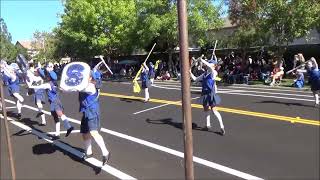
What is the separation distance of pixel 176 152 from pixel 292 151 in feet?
7.29

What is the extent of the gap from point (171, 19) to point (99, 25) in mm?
12894

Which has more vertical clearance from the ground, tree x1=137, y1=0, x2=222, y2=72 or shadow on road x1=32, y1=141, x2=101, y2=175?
tree x1=137, y1=0, x2=222, y2=72

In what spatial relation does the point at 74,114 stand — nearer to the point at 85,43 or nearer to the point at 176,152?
the point at 176,152

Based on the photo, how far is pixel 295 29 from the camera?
83.5 feet

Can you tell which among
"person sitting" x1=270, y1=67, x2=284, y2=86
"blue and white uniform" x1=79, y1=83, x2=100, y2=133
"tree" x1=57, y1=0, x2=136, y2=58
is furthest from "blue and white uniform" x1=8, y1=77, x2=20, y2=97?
"tree" x1=57, y1=0, x2=136, y2=58

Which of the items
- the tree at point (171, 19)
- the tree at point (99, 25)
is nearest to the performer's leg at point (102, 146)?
the tree at point (171, 19)

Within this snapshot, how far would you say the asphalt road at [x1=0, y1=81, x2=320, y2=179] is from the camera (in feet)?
26.6

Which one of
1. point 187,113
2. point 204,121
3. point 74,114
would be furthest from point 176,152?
point 74,114

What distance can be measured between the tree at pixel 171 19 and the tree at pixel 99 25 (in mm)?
6504

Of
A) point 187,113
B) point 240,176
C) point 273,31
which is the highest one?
point 273,31

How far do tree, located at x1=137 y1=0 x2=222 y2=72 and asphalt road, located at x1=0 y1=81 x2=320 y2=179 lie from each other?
18.1 metres

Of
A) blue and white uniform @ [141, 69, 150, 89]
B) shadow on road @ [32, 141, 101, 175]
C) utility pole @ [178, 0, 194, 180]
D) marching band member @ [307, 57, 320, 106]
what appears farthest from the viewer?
blue and white uniform @ [141, 69, 150, 89]

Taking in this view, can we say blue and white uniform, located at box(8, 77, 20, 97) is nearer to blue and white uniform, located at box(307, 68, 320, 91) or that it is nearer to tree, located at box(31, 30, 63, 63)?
blue and white uniform, located at box(307, 68, 320, 91)

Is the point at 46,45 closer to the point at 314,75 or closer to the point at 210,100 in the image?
the point at 314,75
